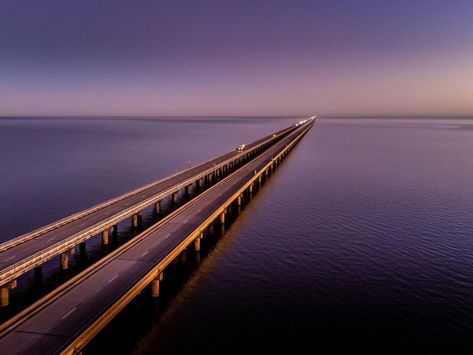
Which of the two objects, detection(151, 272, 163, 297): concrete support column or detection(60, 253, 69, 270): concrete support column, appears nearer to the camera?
detection(151, 272, 163, 297): concrete support column

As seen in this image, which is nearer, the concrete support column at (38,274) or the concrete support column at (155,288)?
the concrete support column at (155,288)

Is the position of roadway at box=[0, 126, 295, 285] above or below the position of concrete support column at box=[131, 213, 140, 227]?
above

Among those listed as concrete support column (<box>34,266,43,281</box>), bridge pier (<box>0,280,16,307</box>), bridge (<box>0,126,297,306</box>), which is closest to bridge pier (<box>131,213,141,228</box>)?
bridge (<box>0,126,297,306</box>)

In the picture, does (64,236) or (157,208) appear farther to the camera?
(157,208)

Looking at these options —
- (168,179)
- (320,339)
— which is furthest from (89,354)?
(168,179)

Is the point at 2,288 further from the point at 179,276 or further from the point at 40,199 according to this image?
the point at 40,199

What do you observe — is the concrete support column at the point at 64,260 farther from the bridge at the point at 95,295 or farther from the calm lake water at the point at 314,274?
the calm lake water at the point at 314,274

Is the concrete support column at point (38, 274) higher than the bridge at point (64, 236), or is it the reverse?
the bridge at point (64, 236)

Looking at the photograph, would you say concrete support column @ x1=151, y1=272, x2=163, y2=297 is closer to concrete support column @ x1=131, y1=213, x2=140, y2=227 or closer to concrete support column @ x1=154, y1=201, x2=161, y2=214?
concrete support column @ x1=131, y1=213, x2=140, y2=227

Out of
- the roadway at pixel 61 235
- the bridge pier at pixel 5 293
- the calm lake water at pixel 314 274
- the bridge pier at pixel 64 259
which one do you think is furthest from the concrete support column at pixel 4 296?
the calm lake water at pixel 314 274

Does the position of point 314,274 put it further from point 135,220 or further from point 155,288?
point 135,220

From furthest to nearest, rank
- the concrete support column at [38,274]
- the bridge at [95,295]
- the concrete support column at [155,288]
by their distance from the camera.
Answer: the concrete support column at [38,274], the concrete support column at [155,288], the bridge at [95,295]

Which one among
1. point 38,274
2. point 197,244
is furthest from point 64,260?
point 197,244
